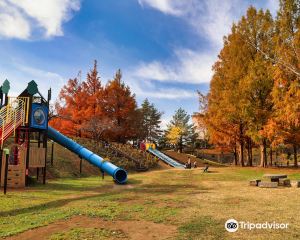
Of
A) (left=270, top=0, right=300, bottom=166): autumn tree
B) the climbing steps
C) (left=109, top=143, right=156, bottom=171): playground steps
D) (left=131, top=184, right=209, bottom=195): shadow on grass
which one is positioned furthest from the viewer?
the climbing steps

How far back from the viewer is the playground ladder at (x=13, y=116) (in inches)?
711

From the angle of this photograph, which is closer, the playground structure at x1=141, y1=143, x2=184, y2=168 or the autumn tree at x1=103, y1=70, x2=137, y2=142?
the playground structure at x1=141, y1=143, x2=184, y2=168

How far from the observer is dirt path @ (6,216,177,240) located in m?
8.05

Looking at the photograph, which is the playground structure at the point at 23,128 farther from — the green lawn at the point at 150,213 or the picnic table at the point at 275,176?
the picnic table at the point at 275,176

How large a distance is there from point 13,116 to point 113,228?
42.2ft

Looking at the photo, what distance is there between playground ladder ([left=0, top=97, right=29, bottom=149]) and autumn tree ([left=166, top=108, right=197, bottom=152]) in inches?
1979

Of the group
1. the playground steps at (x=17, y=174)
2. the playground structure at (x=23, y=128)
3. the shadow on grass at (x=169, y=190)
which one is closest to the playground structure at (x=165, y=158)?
the playground structure at (x=23, y=128)

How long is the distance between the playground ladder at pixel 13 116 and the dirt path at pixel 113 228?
9537 millimetres

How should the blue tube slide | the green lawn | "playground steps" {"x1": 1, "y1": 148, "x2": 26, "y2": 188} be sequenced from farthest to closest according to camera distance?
the blue tube slide, "playground steps" {"x1": 1, "y1": 148, "x2": 26, "y2": 188}, the green lawn

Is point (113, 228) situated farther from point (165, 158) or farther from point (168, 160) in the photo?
point (165, 158)

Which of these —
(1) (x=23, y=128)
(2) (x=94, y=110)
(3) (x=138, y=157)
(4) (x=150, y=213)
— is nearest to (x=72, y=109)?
(2) (x=94, y=110)

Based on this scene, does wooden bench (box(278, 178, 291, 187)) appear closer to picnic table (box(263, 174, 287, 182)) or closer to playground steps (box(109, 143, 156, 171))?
picnic table (box(263, 174, 287, 182))

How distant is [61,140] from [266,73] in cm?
2090

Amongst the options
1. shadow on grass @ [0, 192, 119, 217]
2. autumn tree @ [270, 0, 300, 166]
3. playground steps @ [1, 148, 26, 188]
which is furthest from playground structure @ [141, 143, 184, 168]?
shadow on grass @ [0, 192, 119, 217]
